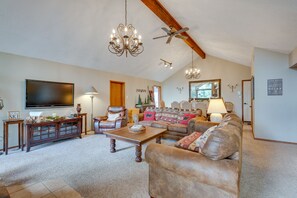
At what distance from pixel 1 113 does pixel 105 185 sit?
10.5 ft

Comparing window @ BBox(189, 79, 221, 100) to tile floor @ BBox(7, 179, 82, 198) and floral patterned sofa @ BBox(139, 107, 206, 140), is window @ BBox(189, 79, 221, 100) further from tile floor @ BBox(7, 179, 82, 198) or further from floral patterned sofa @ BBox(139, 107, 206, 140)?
tile floor @ BBox(7, 179, 82, 198)

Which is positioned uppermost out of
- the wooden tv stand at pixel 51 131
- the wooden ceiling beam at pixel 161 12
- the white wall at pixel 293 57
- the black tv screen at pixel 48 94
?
the wooden ceiling beam at pixel 161 12

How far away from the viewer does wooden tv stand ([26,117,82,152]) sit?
3.25 meters

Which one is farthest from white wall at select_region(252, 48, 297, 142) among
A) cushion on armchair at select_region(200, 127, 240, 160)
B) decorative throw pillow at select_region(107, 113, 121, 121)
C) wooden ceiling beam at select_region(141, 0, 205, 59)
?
decorative throw pillow at select_region(107, 113, 121, 121)

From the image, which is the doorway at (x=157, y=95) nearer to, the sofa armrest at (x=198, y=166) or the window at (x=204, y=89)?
the window at (x=204, y=89)

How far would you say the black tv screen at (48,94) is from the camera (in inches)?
142

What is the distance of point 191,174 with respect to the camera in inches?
52.5

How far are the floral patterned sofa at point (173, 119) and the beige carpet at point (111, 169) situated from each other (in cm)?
113

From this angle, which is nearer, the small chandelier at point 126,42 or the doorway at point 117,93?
the small chandelier at point 126,42

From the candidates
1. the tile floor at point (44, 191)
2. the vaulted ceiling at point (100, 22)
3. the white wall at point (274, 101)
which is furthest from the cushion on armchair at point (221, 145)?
the white wall at point (274, 101)

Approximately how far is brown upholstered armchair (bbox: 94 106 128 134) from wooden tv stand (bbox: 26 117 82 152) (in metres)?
0.59

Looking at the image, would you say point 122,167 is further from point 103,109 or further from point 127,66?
point 127,66

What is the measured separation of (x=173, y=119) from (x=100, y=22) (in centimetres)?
330

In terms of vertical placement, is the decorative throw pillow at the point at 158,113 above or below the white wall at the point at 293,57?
below
